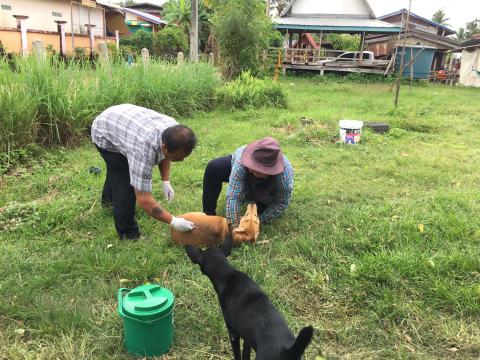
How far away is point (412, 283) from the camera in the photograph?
2.97 m

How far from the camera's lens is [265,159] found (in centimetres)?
325

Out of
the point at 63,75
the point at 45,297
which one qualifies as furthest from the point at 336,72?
the point at 45,297

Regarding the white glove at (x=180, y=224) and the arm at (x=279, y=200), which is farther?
the arm at (x=279, y=200)

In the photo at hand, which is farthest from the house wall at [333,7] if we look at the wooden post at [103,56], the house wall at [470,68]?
the wooden post at [103,56]

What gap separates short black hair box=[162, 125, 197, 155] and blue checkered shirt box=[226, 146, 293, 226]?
29.8 inches

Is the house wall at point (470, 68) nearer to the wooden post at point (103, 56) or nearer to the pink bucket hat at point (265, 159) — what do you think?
the wooden post at point (103, 56)

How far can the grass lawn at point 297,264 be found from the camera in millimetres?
2537

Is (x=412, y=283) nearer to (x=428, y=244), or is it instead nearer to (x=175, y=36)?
(x=428, y=244)

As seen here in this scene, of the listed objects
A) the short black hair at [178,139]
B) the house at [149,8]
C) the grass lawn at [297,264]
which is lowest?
the grass lawn at [297,264]

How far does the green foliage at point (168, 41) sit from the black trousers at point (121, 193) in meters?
25.4

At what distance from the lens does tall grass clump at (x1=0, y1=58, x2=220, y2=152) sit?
547 cm

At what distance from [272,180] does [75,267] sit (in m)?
1.76

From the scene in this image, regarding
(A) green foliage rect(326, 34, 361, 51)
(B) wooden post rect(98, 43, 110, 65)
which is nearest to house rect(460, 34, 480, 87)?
(A) green foliage rect(326, 34, 361, 51)

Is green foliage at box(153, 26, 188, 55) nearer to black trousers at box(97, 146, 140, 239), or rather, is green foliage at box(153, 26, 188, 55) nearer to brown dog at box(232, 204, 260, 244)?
black trousers at box(97, 146, 140, 239)
